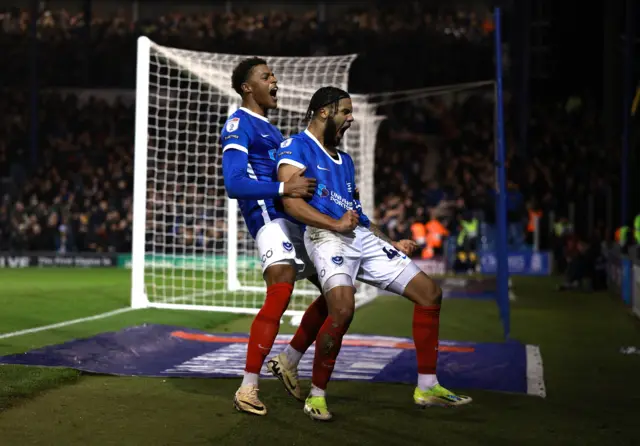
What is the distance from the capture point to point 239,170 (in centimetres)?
579

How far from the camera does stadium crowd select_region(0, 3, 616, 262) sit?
26062mm

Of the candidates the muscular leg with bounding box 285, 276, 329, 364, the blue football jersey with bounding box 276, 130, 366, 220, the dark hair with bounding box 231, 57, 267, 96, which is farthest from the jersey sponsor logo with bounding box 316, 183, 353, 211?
the dark hair with bounding box 231, 57, 267, 96

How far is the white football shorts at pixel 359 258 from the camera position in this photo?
18.5 feet

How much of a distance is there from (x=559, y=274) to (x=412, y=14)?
11.3 m

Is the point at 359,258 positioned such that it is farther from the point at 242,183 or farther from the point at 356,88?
the point at 356,88

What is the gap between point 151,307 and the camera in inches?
481

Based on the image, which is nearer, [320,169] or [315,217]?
[315,217]

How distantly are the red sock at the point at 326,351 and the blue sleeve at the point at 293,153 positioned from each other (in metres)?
0.92

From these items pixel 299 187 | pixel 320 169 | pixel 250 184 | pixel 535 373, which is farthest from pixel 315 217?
pixel 535 373

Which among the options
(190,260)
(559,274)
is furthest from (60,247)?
(559,274)

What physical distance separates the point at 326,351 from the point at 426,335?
0.69 meters

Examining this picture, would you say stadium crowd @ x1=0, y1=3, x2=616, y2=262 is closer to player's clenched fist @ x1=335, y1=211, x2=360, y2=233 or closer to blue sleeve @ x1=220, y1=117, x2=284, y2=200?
blue sleeve @ x1=220, y1=117, x2=284, y2=200

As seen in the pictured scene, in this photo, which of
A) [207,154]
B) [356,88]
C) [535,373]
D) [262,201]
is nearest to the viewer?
[262,201]

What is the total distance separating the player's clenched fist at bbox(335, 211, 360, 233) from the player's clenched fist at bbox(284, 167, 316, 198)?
0.77 feet
